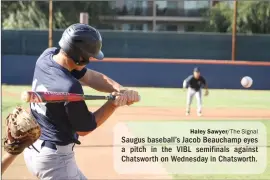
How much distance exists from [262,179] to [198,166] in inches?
43.7

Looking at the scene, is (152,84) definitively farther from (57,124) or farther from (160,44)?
(57,124)

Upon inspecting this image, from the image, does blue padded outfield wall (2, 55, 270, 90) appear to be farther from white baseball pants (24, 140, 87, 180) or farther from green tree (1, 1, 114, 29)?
white baseball pants (24, 140, 87, 180)

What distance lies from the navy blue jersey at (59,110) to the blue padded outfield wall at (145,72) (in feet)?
74.0

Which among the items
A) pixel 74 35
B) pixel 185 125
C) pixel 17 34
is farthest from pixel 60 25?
pixel 74 35

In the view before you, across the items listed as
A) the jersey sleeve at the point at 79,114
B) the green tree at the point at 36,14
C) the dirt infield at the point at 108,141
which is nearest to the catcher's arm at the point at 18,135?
the jersey sleeve at the point at 79,114

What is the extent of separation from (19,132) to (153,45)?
83.9 feet

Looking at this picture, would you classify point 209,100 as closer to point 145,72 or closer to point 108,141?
point 145,72

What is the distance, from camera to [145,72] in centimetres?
2691

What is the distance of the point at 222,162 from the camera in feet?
27.3

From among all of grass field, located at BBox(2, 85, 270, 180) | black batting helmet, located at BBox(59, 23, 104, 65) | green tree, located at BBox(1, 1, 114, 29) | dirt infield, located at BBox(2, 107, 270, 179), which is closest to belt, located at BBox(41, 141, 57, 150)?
black batting helmet, located at BBox(59, 23, 104, 65)

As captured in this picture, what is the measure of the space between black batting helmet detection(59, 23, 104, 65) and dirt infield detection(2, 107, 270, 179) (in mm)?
4020

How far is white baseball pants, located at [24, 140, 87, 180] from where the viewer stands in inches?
136

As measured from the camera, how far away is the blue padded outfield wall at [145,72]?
85.6 ft
